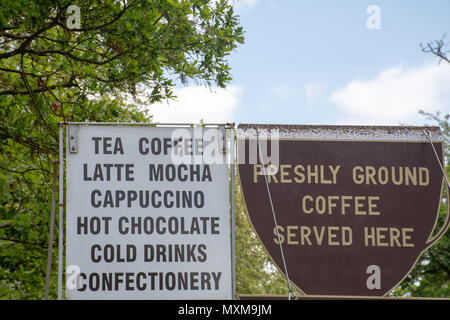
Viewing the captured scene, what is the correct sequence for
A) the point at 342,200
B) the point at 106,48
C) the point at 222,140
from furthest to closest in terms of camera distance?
the point at 106,48 < the point at 342,200 < the point at 222,140

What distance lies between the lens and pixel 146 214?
260 inches

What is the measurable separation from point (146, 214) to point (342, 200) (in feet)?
7.10

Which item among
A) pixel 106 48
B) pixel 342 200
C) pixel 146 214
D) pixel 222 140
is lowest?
pixel 146 214

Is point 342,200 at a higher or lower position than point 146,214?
higher

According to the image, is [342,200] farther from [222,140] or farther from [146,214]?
[146,214]

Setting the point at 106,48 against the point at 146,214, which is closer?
the point at 146,214

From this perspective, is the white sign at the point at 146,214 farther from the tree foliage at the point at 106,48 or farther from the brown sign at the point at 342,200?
the tree foliage at the point at 106,48

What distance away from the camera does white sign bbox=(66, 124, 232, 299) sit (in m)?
6.47

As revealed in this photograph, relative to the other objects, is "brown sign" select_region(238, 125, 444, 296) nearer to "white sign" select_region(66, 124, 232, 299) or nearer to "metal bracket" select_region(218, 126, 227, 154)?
"metal bracket" select_region(218, 126, 227, 154)

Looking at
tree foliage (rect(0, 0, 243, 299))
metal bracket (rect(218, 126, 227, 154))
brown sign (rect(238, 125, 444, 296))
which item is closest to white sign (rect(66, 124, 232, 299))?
metal bracket (rect(218, 126, 227, 154))

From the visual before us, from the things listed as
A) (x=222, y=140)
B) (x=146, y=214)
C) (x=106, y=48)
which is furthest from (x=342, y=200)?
(x=106, y=48)

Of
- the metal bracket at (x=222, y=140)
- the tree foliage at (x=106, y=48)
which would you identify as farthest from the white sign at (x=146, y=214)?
the tree foliage at (x=106, y=48)
